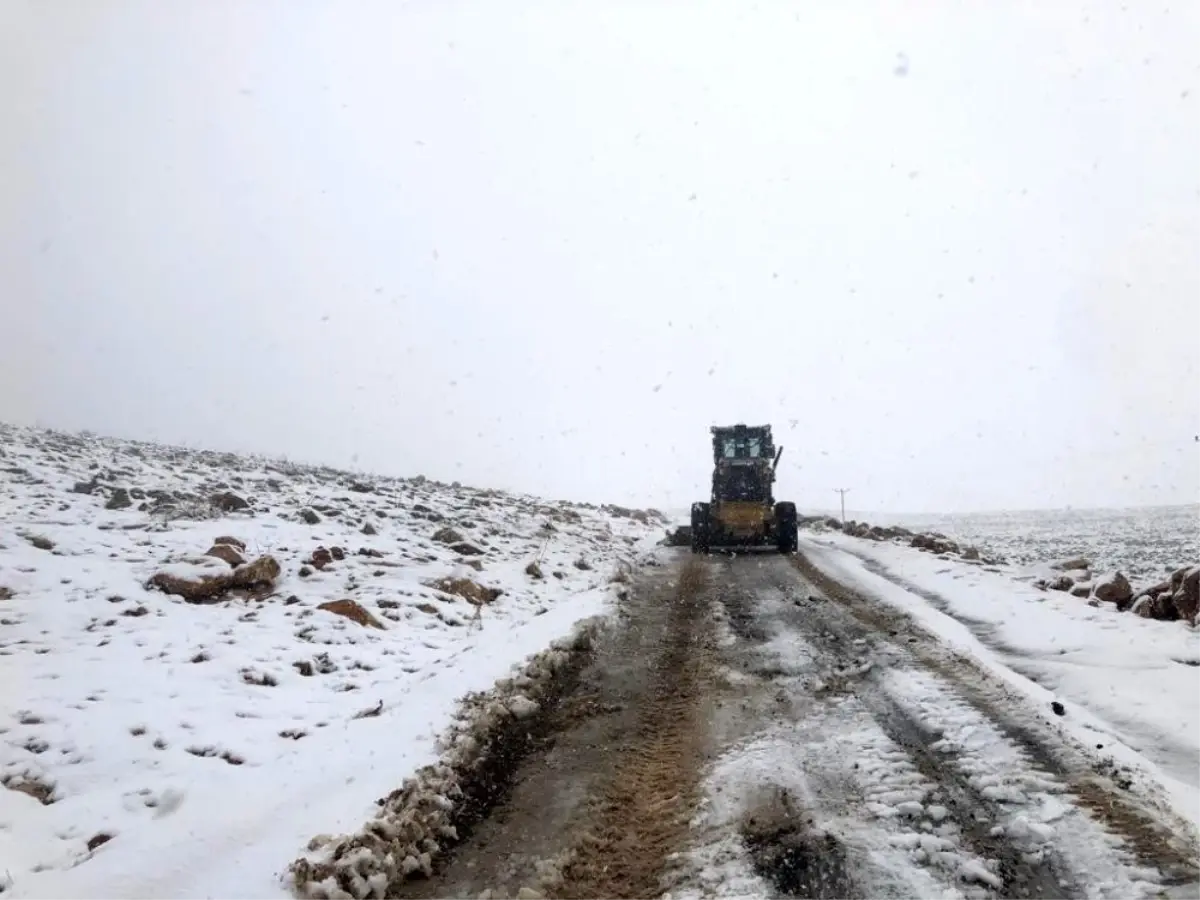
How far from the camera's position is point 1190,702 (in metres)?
5.04

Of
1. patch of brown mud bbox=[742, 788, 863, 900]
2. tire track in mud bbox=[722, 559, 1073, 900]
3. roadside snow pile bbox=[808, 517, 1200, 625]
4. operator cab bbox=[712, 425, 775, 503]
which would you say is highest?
operator cab bbox=[712, 425, 775, 503]

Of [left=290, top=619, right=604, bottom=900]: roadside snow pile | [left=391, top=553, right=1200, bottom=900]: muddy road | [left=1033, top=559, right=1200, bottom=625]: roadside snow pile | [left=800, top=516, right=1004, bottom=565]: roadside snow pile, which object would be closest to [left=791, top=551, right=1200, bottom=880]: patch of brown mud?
[left=391, top=553, right=1200, bottom=900]: muddy road

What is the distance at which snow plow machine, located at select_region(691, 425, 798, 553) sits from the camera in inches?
695

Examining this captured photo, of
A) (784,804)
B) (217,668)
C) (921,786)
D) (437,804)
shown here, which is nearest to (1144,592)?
(921,786)

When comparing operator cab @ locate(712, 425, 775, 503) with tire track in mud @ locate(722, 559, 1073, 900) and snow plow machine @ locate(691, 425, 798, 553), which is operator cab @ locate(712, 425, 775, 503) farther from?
tire track in mud @ locate(722, 559, 1073, 900)

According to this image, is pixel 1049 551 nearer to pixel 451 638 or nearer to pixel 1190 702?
pixel 1190 702

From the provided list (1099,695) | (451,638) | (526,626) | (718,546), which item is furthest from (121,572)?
(718,546)

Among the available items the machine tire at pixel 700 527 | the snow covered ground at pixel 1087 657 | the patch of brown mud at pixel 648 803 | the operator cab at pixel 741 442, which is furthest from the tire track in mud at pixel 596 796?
the operator cab at pixel 741 442

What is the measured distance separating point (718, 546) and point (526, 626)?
1117 cm

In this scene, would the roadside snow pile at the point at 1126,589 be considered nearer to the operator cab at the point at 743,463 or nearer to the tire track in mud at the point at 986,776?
the tire track in mud at the point at 986,776

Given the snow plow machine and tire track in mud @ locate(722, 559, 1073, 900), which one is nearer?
tire track in mud @ locate(722, 559, 1073, 900)

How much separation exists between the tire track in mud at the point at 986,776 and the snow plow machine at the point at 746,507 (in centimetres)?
971

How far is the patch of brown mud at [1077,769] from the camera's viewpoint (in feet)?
10.4

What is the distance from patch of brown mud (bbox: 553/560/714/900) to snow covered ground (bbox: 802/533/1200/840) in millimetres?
2480
